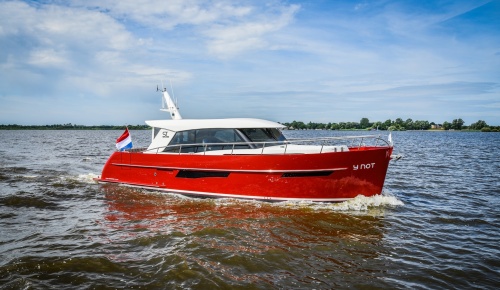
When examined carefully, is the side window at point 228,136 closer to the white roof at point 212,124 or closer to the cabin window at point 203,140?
the cabin window at point 203,140

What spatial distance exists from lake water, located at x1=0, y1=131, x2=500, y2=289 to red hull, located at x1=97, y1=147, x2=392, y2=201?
1.32ft

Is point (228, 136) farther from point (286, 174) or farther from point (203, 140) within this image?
point (286, 174)

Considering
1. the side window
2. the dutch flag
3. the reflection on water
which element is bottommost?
the reflection on water

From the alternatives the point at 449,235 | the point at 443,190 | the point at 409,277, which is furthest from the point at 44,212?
the point at 443,190

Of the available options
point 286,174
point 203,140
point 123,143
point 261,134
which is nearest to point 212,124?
point 203,140

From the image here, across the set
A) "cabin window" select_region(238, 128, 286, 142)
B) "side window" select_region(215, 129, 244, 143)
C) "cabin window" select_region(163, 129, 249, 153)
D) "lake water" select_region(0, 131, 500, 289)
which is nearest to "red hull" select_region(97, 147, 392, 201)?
"lake water" select_region(0, 131, 500, 289)

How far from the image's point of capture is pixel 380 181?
1070cm

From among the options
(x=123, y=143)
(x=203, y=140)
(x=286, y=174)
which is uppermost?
(x=203, y=140)

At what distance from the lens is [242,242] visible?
7609 millimetres

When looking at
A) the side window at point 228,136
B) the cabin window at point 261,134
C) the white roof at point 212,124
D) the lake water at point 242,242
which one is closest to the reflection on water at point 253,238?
the lake water at point 242,242

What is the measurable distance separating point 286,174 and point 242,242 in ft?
11.5

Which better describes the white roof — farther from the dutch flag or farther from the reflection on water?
the reflection on water

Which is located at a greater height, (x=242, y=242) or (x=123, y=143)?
(x=123, y=143)

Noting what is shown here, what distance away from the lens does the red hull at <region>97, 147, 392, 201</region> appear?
33.7ft
